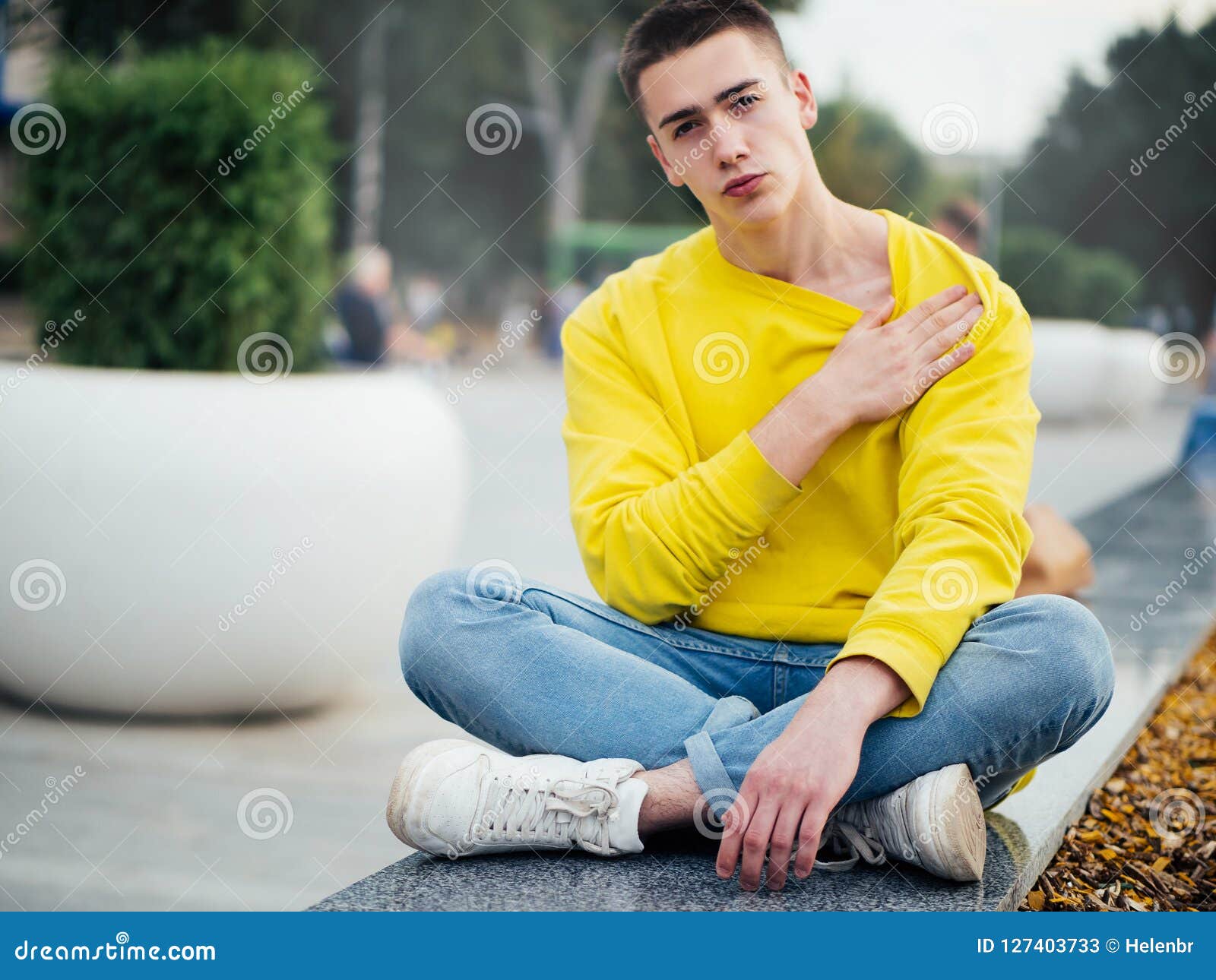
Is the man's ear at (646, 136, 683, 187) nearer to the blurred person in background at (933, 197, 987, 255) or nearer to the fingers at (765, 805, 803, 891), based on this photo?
the fingers at (765, 805, 803, 891)

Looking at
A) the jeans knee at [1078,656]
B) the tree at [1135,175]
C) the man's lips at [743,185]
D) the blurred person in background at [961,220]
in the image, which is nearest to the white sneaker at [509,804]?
the jeans knee at [1078,656]

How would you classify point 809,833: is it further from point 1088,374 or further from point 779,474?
point 1088,374

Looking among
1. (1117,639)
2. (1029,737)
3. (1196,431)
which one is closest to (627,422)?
(1029,737)

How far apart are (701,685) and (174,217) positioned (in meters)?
3.14

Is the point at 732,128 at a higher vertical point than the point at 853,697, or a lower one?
higher

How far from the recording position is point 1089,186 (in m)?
32.2

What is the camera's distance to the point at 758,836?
194 cm

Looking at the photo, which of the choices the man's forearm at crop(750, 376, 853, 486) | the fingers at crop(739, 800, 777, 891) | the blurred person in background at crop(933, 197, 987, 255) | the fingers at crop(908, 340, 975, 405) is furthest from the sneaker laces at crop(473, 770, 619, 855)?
the blurred person in background at crop(933, 197, 987, 255)

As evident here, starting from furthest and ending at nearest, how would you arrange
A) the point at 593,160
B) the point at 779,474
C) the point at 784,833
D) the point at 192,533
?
1. the point at 593,160
2. the point at 192,533
3. the point at 779,474
4. the point at 784,833

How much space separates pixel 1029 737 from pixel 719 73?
1338mm

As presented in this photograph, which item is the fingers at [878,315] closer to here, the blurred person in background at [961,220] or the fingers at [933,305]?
the fingers at [933,305]

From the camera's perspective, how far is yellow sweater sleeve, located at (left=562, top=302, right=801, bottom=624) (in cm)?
227

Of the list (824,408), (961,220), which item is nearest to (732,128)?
(824,408)

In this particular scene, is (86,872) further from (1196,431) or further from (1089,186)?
(1089,186)
